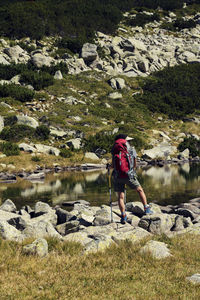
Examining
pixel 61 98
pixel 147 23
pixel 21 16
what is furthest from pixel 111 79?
pixel 147 23

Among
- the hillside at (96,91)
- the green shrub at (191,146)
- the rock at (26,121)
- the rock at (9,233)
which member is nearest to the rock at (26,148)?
the hillside at (96,91)

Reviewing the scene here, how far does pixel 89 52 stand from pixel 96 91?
Result: 37.2 ft

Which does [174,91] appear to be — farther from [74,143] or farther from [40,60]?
[74,143]

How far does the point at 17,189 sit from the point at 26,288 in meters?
14.9

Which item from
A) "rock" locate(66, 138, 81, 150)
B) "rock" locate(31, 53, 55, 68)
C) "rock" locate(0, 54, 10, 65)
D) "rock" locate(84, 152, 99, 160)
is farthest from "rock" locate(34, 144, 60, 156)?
"rock" locate(31, 53, 55, 68)

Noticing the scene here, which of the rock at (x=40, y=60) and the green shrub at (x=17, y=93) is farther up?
the rock at (x=40, y=60)

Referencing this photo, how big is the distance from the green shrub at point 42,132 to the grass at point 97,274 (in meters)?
24.4

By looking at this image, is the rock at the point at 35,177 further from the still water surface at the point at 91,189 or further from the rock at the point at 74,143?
the rock at the point at 74,143

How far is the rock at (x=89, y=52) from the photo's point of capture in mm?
51625

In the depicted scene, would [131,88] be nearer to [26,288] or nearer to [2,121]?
[2,121]

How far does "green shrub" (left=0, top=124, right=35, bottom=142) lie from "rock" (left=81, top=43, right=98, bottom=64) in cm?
2557

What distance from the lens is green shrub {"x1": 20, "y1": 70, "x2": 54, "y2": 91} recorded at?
132ft

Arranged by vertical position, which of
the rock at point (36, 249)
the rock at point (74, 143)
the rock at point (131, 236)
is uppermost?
the rock at point (74, 143)

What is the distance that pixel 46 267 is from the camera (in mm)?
5137
